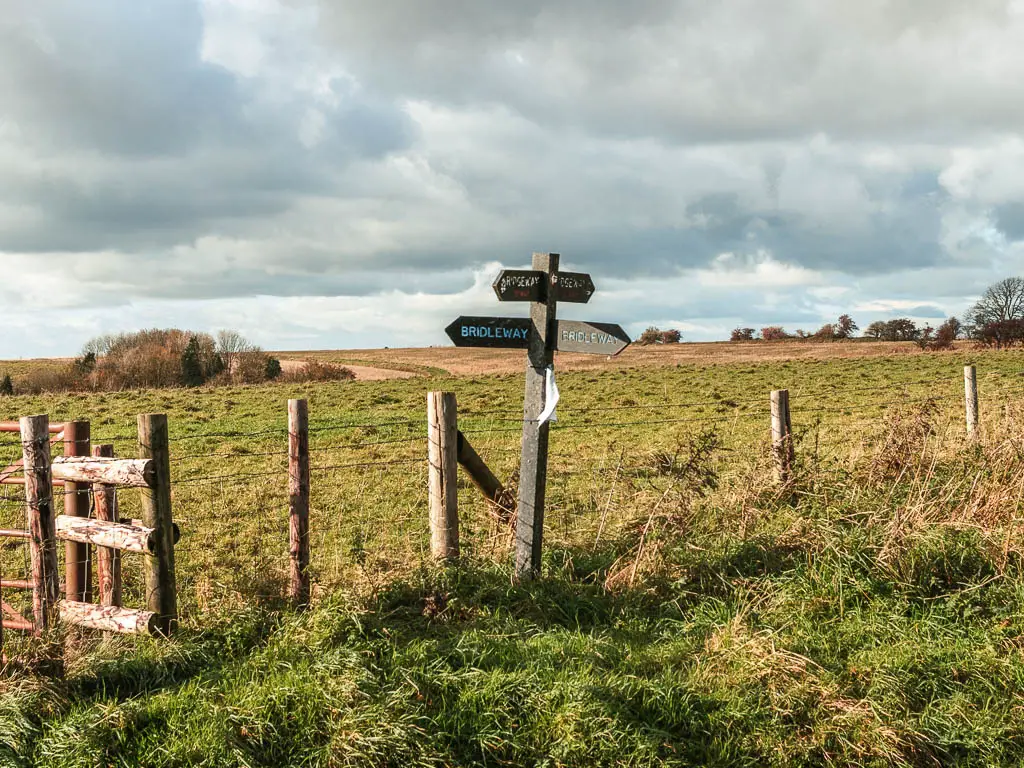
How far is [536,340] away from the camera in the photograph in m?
6.63

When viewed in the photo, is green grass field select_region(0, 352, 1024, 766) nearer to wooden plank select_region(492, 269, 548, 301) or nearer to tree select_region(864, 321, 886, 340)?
wooden plank select_region(492, 269, 548, 301)

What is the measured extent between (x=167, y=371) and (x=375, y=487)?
42.2 meters

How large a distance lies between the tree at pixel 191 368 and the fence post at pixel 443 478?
153 ft

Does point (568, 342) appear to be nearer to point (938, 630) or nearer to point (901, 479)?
point (938, 630)

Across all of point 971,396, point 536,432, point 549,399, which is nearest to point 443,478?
point 536,432

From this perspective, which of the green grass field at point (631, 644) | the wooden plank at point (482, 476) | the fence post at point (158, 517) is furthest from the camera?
the wooden plank at point (482, 476)

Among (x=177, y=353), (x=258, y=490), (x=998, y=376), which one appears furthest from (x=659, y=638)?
(x=177, y=353)

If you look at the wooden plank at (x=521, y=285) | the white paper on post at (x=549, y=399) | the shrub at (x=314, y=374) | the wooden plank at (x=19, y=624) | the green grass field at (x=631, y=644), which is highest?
the wooden plank at (x=521, y=285)

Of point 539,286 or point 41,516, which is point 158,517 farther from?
point 539,286

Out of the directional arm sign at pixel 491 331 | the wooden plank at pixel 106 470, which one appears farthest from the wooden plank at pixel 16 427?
the directional arm sign at pixel 491 331

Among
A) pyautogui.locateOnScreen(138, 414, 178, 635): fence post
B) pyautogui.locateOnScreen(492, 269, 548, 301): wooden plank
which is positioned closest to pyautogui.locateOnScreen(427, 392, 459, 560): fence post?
pyautogui.locateOnScreen(492, 269, 548, 301): wooden plank

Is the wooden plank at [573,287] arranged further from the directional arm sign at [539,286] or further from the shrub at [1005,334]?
the shrub at [1005,334]

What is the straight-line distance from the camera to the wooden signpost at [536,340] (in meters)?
6.46

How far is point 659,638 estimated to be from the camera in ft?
18.4
